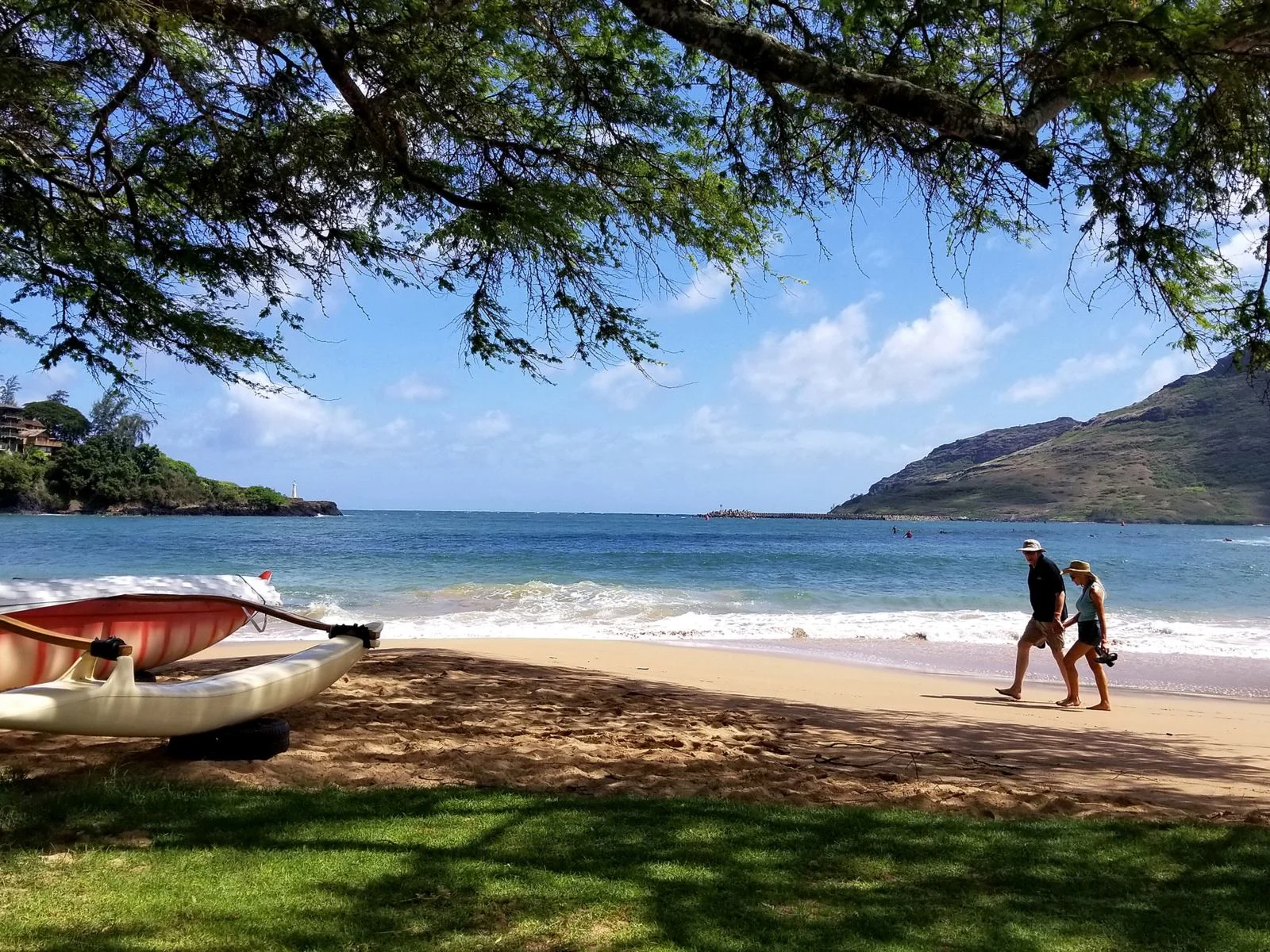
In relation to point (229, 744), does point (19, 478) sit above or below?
above

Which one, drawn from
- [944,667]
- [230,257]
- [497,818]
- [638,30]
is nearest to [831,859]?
[497,818]

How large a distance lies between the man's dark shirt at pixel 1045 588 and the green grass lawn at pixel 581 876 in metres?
4.75

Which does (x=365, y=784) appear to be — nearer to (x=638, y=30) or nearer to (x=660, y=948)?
(x=660, y=948)

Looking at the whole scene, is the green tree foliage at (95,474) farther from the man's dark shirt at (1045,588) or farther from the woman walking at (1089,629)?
the woman walking at (1089,629)

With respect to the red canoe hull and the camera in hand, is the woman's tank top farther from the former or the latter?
the red canoe hull

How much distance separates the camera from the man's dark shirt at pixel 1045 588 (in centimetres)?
881

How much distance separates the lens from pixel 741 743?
245 inches

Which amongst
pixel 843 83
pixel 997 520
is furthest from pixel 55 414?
pixel 997 520

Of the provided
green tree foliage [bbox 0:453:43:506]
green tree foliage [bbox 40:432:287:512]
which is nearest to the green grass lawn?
green tree foliage [bbox 0:453:43:506]

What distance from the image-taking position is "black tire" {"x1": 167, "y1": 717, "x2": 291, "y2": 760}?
194 inches

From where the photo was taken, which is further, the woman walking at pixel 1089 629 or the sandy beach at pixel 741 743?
the woman walking at pixel 1089 629

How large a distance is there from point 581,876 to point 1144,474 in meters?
145

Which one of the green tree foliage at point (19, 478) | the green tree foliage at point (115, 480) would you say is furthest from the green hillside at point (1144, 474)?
the green tree foliage at point (19, 478)

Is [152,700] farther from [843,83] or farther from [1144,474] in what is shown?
[1144,474]
